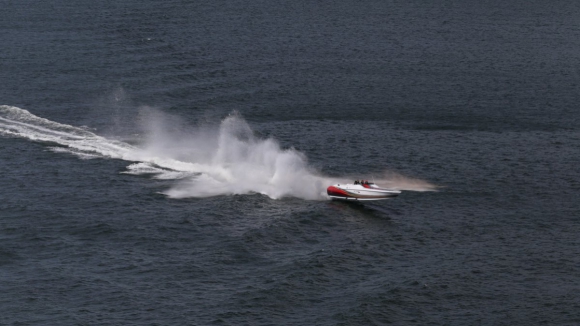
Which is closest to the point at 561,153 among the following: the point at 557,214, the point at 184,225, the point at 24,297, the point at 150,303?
the point at 557,214

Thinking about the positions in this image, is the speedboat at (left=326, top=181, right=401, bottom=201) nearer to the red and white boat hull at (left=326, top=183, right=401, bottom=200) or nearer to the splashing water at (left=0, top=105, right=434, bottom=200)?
the red and white boat hull at (left=326, top=183, right=401, bottom=200)

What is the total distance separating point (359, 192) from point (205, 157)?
36.6 metres

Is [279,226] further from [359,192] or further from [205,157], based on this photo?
[205,157]

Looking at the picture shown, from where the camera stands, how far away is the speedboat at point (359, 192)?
513ft

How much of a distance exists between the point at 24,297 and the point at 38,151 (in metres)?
61.4

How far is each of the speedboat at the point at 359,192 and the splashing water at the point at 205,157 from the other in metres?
3.66

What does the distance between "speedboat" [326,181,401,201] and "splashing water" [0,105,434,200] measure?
366 cm

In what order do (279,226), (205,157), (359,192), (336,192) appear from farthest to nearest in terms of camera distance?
1. (205,157)
2. (336,192)
3. (359,192)
4. (279,226)

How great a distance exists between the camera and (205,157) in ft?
588

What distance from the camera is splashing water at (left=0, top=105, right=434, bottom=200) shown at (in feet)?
537

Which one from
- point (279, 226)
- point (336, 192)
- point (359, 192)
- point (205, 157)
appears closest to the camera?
point (279, 226)

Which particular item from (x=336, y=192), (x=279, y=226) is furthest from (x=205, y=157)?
(x=279, y=226)

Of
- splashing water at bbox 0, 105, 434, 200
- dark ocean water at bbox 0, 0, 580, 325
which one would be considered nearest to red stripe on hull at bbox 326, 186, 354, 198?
dark ocean water at bbox 0, 0, 580, 325

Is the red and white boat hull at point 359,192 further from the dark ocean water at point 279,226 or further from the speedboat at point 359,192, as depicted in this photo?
the dark ocean water at point 279,226
